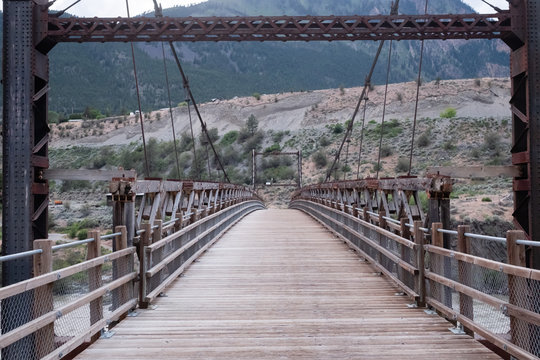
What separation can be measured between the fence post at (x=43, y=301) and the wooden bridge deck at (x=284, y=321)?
397mm

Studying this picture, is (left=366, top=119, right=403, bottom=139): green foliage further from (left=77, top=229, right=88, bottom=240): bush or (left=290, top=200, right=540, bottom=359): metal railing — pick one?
(left=290, top=200, right=540, bottom=359): metal railing

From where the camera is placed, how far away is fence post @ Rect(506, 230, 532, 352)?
176 inches

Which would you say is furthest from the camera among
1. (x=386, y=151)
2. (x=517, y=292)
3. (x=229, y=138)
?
(x=229, y=138)

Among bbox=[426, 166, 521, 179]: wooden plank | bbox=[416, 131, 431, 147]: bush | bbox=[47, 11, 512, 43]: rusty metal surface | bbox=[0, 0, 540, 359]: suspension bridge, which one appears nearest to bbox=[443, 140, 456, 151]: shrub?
bbox=[416, 131, 431, 147]: bush

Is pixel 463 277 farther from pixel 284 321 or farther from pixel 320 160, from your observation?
pixel 320 160

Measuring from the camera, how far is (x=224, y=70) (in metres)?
160

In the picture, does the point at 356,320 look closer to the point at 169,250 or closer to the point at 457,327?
the point at 457,327

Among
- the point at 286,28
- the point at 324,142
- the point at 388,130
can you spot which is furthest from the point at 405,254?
the point at 324,142

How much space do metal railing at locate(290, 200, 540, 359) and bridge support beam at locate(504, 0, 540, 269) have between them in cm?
372

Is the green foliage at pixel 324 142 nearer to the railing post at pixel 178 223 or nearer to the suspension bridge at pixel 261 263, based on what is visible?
the suspension bridge at pixel 261 263

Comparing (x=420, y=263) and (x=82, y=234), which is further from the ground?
(x=420, y=263)

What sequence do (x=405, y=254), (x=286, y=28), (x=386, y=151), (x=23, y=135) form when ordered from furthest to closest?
(x=386, y=151)
(x=286, y=28)
(x=23, y=135)
(x=405, y=254)

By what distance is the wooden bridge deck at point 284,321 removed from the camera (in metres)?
4.99

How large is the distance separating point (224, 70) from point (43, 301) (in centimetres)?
15999
